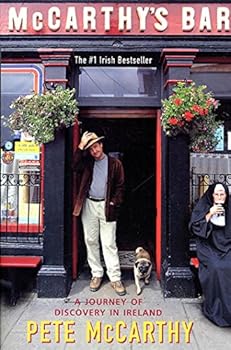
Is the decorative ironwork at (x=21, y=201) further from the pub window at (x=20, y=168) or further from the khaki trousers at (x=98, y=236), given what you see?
the khaki trousers at (x=98, y=236)

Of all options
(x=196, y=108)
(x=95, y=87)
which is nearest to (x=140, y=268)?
(x=196, y=108)

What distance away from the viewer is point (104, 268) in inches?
247

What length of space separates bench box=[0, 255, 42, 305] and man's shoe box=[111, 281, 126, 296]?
1.00 m

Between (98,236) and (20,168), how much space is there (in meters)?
1.38

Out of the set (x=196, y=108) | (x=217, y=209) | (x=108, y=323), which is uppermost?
(x=196, y=108)

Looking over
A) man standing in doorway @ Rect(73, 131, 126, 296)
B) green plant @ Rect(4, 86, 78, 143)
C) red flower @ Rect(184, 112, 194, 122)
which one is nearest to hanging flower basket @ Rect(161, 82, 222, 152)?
red flower @ Rect(184, 112, 194, 122)

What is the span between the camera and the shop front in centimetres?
555

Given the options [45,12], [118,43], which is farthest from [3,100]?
[118,43]

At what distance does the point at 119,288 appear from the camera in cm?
558

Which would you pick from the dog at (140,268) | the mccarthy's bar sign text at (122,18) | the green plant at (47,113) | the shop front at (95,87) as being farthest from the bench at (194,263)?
the mccarthy's bar sign text at (122,18)

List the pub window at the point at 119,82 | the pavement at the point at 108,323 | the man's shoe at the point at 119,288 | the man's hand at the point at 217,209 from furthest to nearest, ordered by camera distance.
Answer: the pub window at the point at 119,82 → the man's shoe at the point at 119,288 → the man's hand at the point at 217,209 → the pavement at the point at 108,323

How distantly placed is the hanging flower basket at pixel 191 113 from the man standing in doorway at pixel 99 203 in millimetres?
909

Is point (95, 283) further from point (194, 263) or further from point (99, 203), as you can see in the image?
point (194, 263)

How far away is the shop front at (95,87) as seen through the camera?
18.2 ft
